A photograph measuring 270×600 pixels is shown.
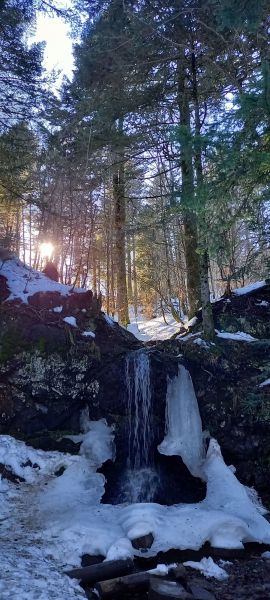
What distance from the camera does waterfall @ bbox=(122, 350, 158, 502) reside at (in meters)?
7.25

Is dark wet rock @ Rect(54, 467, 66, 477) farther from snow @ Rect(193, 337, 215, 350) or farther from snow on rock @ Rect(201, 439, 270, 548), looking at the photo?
snow @ Rect(193, 337, 215, 350)

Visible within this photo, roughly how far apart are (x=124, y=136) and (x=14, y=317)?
5737 millimetres

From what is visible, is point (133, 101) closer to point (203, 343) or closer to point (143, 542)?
point (203, 343)

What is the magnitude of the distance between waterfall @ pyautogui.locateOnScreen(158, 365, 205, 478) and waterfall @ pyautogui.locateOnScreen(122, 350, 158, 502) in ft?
1.18

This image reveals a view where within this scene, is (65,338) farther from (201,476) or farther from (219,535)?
(219,535)

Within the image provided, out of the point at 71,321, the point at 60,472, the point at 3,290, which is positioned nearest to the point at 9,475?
the point at 60,472

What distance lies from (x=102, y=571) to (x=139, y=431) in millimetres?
3544

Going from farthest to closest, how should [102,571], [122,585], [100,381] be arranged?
[100,381] → [102,571] → [122,585]

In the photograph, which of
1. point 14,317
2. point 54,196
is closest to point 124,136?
point 54,196

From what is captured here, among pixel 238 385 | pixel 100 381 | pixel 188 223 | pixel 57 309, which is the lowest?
pixel 238 385

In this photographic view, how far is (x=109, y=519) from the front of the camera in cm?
596

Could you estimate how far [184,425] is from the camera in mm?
8000

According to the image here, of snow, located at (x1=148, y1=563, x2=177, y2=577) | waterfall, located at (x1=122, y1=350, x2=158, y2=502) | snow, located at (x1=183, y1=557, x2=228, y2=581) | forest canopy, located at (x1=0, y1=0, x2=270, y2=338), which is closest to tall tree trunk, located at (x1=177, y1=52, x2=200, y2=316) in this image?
forest canopy, located at (x1=0, y1=0, x2=270, y2=338)

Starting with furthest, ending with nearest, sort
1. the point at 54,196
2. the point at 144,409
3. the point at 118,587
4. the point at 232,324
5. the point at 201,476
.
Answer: the point at 54,196
the point at 232,324
the point at 144,409
the point at 201,476
the point at 118,587
